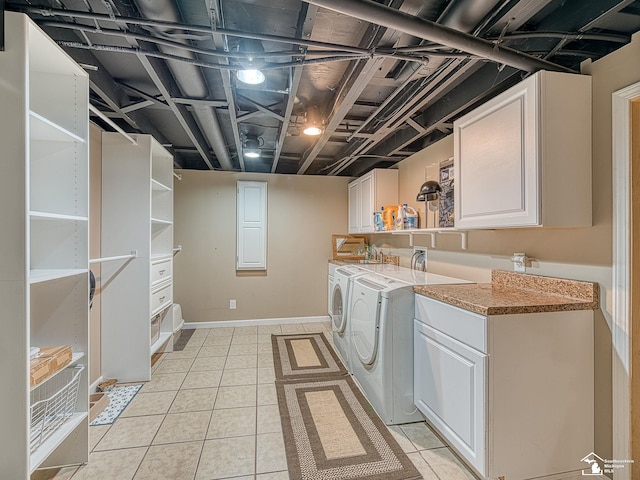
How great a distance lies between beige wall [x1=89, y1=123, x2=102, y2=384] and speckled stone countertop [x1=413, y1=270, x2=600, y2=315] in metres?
2.55

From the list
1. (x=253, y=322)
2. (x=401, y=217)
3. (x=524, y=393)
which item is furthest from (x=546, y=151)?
(x=253, y=322)

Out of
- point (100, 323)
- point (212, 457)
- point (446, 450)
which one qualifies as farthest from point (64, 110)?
point (446, 450)

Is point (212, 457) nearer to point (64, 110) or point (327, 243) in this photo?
point (64, 110)

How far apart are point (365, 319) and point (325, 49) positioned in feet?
6.06

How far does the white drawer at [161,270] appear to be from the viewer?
9.28ft

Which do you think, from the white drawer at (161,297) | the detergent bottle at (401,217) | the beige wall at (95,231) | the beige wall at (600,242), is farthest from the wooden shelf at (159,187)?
the beige wall at (600,242)

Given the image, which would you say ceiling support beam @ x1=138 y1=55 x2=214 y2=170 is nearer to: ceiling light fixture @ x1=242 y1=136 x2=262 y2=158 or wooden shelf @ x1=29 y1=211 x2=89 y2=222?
ceiling light fixture @ x1=242 y1=136 x2=262 y2=158

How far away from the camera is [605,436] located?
1520 millimetres

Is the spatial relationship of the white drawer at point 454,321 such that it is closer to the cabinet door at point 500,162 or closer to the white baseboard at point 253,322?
the cabinet door at point 500,162

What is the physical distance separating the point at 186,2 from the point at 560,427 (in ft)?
9.08

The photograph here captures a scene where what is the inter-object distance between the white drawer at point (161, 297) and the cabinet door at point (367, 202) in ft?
7.94

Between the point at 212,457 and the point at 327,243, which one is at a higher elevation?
the point at 327,243

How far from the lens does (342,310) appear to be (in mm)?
3162

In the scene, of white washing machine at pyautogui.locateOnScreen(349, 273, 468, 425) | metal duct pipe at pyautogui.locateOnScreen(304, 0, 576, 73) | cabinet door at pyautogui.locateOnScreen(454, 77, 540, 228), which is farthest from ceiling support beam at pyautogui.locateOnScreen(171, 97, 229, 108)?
white washing machine at pyautogui.locateOnScreen(349, 273, 468, 425)
